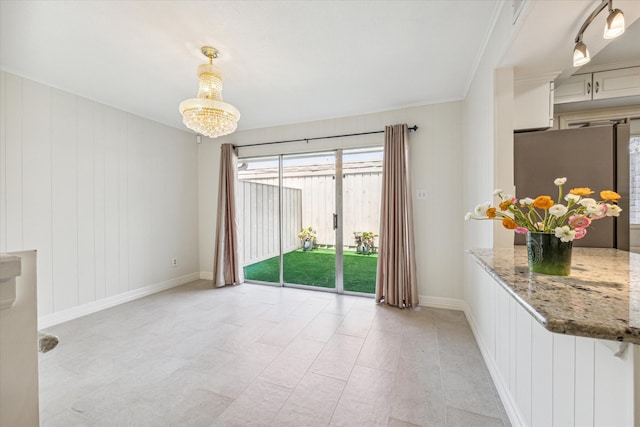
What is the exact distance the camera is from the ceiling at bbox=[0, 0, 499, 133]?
1656 mm

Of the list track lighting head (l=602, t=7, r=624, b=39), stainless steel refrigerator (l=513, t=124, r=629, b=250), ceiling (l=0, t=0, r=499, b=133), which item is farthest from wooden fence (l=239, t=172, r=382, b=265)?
track lighting head (l=602, t=7, r=624, b=39)

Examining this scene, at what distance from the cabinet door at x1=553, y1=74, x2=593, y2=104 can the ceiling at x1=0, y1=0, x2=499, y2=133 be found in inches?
28.9

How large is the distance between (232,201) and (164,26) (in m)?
2.47

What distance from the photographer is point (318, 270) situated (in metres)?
4.31

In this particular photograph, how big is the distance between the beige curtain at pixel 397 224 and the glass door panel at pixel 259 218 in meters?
1.80

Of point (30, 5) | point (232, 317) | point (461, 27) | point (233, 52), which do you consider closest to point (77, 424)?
point (232, 317)

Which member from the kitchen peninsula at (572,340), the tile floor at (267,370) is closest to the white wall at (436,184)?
the tile floor at (267,370)

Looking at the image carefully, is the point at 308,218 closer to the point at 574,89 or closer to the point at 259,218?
the point at 259,218

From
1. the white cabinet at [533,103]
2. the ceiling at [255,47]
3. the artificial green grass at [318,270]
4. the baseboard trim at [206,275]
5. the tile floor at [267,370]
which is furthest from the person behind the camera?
the baseboard trim at [206,275]

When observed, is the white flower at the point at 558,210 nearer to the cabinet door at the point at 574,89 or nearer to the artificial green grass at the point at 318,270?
the cabinet door at the point at 574,89

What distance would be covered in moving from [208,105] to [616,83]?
3320mm

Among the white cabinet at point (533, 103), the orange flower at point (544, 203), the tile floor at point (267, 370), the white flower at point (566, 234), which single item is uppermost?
the white cabinet at point (533, 103)

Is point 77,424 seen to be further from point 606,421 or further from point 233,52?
point 233,52

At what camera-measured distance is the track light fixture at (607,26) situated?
1.11 meters
